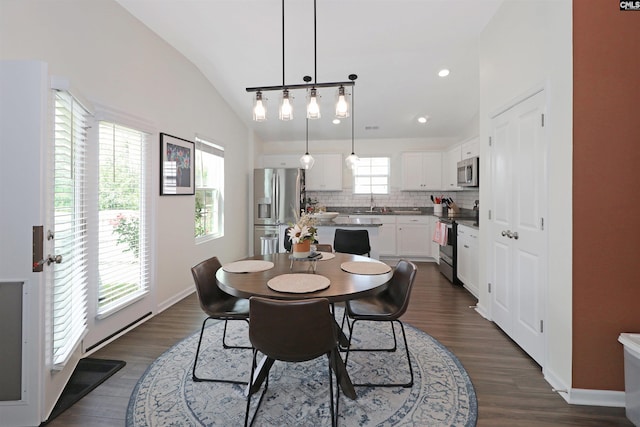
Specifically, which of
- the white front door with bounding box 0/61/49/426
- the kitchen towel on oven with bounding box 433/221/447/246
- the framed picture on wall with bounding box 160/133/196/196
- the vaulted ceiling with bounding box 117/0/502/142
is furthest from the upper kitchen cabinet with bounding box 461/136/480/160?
the white front door with bounding box 0/61/49/426

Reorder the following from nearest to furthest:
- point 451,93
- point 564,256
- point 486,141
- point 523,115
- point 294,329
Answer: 1. point 294,329
2. point 564,256
3. point 523,115
4. point 486,141
5. point 451,93

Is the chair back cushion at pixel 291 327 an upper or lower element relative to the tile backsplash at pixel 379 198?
lower

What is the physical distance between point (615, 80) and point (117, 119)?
144 inches

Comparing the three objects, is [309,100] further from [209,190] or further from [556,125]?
[209,190]

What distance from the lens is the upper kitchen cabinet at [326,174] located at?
21.3 ft

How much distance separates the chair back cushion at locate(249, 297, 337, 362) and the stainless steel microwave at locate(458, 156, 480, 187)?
12.1ft

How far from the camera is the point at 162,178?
10.9 ft

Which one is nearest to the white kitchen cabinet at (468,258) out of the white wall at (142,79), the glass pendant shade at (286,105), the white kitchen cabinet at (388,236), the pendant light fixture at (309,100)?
the white kitchen cabinet at (388,236)

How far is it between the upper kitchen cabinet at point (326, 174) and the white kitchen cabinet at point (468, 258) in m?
2.93

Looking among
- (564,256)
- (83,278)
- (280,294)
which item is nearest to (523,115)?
(564,256)

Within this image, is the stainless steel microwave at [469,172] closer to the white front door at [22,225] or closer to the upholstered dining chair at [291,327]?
the upholstered dining chair at [291,327]

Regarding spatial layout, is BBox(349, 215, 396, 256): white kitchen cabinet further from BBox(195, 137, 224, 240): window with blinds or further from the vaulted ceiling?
BBox(195, 137, 224, 240): window with blinds

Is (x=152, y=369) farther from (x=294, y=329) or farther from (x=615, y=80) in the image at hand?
(x=615, y=80)

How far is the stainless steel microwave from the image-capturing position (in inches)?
169
